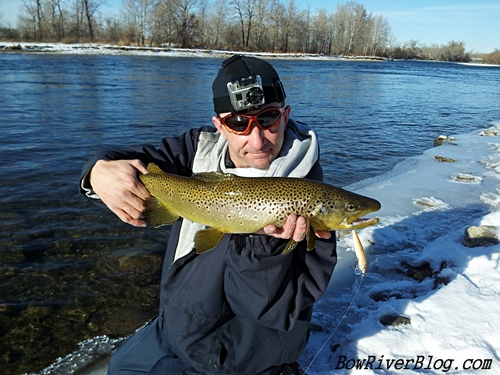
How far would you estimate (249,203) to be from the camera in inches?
101

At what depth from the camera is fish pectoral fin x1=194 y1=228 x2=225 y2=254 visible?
2.48 metres

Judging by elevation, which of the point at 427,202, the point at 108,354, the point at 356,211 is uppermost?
the point at 356,211

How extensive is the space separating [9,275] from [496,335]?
5255mm

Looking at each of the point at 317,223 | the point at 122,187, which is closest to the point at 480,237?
the point at 317,223

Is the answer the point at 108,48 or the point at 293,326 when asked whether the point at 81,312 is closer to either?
the point at 293,326

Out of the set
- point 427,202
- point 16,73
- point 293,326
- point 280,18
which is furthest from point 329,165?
point 280,18

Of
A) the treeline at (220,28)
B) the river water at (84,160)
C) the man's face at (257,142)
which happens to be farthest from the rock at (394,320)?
the treeline at (220,28)

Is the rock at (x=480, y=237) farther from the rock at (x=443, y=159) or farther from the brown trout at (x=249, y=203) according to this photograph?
the rock at (x=443, y=159)

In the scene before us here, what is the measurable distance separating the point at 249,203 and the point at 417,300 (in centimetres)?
218

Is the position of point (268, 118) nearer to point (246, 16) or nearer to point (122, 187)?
point (122, 187)

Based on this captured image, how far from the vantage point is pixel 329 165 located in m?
10.1

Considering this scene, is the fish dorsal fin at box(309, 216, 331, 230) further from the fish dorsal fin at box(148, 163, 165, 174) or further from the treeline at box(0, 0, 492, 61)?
the treeline at box(0, 0, 492, 61)

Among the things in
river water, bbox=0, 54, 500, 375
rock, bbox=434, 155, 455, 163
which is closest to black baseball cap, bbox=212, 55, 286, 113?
river water, bbox=0, 54, 500, 375

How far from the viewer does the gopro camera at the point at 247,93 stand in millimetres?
2604
